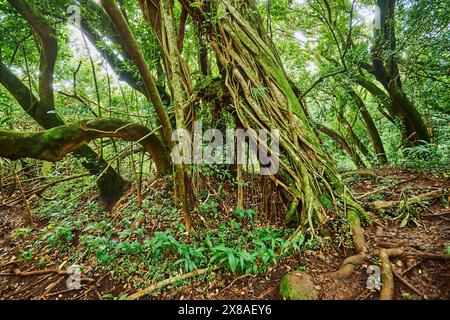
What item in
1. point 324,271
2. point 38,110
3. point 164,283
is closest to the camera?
point 324,271

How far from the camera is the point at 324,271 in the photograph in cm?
192

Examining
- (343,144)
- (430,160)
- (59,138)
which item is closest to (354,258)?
(430,160)

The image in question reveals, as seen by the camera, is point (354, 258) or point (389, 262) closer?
point (389, 262)

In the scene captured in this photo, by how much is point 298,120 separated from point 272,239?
1.45 metres

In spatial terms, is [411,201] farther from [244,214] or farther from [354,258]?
[244,214]

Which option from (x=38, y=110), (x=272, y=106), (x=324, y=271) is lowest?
(x=324, y=271)

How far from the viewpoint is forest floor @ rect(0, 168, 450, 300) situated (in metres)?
1.72

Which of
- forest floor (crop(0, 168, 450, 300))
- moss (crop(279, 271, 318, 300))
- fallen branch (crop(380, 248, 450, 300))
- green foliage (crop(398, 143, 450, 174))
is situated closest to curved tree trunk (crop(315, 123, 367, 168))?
green foliage (crop(398, 143, 450, 174))

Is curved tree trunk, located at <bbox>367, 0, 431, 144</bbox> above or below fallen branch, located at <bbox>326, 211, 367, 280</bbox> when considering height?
above

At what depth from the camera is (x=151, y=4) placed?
284 cm

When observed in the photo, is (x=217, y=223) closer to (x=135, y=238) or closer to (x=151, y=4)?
(x=135, y=238)

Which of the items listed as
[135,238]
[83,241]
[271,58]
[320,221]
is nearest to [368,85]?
[271,58]

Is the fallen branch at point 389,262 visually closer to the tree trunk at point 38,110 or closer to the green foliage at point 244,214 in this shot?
the green foliage at point 244,214

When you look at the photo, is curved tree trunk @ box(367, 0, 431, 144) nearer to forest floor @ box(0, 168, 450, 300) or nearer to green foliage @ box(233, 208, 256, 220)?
forest floor @ box(0, 168, 450, 300)
